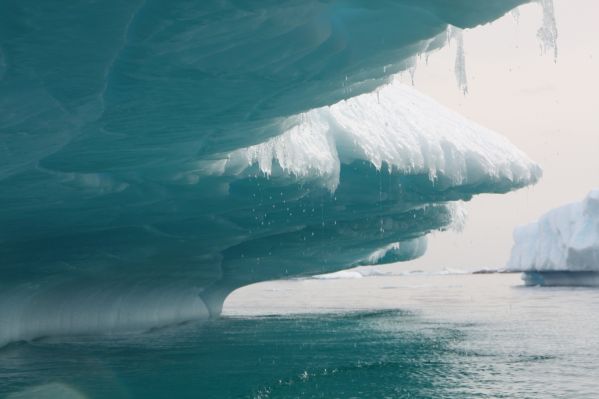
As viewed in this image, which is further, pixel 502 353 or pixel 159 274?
pixel 159 274

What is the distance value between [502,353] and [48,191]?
28.9 feet

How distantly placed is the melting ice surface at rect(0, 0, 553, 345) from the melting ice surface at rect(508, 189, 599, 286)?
23933mm

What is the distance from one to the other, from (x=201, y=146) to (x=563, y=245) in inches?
1747

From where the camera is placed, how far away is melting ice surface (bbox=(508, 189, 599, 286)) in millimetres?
46125

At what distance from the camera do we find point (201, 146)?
32.2 feet

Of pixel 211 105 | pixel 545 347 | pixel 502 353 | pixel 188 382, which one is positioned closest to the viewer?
pixel 211 105

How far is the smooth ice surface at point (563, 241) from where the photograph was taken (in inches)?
1810

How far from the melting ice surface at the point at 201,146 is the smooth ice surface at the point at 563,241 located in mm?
23833

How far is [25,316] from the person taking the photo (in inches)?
706

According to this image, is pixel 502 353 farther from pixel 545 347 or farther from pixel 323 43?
pixel 323 43

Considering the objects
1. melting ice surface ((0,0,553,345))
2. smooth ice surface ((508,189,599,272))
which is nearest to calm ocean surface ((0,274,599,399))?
melting ice surface ((0,0,553,345))

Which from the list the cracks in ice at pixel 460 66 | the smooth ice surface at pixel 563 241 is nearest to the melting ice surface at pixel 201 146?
the cracks in ice at pixel 460 66

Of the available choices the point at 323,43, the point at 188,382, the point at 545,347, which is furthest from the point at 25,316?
the point at 323,43

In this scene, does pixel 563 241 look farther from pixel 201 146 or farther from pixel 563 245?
pixel 201 146
